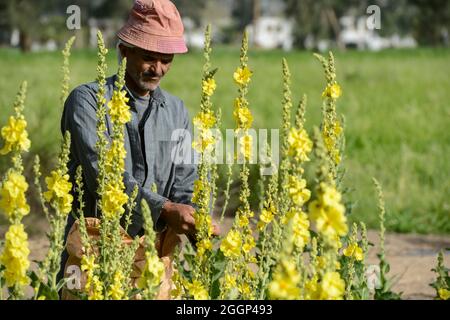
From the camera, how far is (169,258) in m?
3.85

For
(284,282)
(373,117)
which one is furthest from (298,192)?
(373,117)

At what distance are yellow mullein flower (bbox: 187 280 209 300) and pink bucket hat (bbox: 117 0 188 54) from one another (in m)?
1.08

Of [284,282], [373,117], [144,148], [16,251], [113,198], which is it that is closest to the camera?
[284,282]

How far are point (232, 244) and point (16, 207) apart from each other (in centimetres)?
77

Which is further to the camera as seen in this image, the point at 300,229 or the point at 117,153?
the point at 117,153

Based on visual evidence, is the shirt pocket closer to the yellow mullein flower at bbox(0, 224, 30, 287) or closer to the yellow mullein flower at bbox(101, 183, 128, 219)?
the yellow mullein flower at bbox(101, 183, 128, 219)

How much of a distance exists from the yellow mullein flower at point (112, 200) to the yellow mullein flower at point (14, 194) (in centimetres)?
40

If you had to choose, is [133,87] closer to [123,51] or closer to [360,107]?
[123,51]

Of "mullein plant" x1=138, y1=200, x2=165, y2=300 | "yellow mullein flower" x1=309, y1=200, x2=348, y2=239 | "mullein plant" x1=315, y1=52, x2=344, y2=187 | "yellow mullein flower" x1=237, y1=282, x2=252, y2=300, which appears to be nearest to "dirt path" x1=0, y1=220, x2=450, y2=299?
"yellow mullein flower" x1=237, y1=282, x2=252, y2=300

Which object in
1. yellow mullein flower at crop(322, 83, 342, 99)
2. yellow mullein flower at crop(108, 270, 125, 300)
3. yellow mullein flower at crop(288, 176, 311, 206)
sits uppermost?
yellow mullein flower at crop(322, 83, 342, 99)

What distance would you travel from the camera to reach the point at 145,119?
388 centimetres

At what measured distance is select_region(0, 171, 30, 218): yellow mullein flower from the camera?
2.52m

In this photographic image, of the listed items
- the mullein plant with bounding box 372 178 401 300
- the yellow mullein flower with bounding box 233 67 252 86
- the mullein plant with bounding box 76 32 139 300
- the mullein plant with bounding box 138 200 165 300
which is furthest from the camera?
the mullein plant with bounding box 372 178 401 300
